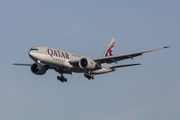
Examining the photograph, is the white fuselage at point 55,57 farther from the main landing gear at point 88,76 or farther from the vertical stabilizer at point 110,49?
the vertical stabilizer at point 110,49

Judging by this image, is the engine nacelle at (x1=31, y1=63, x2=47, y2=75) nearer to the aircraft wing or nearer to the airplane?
the airplane

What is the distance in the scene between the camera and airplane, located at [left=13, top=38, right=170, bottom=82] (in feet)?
173

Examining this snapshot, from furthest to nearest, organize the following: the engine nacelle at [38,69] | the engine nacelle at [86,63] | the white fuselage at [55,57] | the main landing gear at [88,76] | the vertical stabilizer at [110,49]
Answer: the vertical stabilizer at [110,49] < the engine nacelle at [38,69] < the main landing gear at [88,76] < the engine nacelle at [86,63] < the white fuselage at [55,57]

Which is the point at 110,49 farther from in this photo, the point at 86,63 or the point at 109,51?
the point at 86,63

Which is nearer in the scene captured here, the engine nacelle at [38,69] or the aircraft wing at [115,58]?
the aircraft wing at [115,58]

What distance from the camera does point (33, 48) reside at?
5284 cm

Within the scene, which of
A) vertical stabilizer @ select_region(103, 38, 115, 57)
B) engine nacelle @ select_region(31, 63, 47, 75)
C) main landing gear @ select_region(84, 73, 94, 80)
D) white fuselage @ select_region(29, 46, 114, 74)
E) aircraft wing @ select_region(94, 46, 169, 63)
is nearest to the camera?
white fuselage @ select_region(29, 46, 114, 74)

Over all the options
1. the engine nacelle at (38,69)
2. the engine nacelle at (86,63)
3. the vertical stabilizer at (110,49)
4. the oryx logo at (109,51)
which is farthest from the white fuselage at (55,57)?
the oryx logo at (109,51)

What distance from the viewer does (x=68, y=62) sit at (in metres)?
54.8

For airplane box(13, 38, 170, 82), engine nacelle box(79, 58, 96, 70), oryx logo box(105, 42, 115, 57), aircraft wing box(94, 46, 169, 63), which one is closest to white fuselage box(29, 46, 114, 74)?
airplane box(13, 38, 170, 82)

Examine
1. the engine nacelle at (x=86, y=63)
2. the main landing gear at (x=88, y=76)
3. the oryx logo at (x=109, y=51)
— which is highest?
the oryx logo at (x=109, y=51)

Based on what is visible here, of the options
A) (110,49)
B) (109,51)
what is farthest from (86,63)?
(110,49)

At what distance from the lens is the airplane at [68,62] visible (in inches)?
2071

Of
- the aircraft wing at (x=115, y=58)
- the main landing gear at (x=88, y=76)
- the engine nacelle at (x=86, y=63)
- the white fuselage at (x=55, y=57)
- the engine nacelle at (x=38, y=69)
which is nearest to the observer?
the white fuselage at (x=55, y=57)
